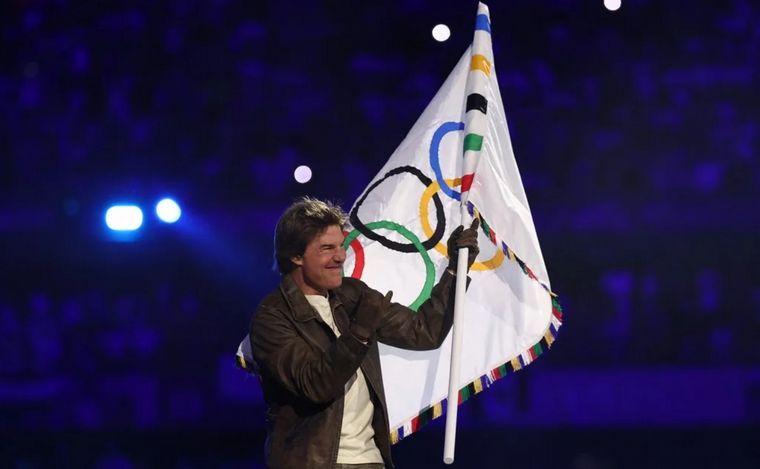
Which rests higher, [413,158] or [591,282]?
[591,282]

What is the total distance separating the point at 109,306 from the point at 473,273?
3.23 metres

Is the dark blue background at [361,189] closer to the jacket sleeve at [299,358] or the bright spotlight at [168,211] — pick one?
the bright spotlight at [168,211]

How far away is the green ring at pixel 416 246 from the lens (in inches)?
125

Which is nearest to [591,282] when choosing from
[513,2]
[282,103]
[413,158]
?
[513,2]

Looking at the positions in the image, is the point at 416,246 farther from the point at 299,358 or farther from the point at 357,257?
the point at 299,358

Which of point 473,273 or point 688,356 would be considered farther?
point 688,356

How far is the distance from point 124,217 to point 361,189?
1332mm

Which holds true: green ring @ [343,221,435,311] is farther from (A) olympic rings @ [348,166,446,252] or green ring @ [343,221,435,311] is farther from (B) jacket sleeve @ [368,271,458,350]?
(B) jacket sleeve @ [368,271,458,350]

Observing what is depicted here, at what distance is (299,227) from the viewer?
8.79 feet

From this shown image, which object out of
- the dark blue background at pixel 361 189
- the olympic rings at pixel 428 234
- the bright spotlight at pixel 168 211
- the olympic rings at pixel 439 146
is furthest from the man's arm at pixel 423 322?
the bright spotlight at pixel 168 211

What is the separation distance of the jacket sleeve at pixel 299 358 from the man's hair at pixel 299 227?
16cm

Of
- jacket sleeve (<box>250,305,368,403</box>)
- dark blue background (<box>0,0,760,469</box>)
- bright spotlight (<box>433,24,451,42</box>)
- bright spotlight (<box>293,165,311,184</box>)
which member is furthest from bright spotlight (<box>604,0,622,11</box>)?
jacket sleeve (<box>250,305,368,403</box>)

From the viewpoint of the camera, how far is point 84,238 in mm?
5754

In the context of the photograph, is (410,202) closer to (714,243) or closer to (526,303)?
(526,303)
